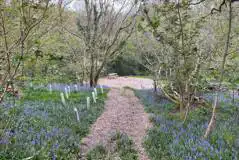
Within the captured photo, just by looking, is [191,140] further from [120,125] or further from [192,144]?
[120,125]

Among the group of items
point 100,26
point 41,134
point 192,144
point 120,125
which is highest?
point 100,26

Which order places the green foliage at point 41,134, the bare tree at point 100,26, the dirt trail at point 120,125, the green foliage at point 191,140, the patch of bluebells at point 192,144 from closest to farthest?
1. the green foliage at point 41,134
2. the patch of bluebells at point 192,144
3. the green foliage at point 191,140
4. the dirt trail at point 120,125
5. the bare tree at point 100,26

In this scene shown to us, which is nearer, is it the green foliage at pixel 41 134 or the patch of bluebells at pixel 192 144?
the green foliage at pixel 41 134

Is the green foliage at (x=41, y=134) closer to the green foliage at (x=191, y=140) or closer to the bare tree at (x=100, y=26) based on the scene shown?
the green foliage at (x=191, y=140)

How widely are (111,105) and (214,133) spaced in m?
6.66

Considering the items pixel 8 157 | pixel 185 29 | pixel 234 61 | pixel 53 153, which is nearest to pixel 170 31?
pixel 185 29

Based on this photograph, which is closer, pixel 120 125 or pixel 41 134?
pixel 41 134

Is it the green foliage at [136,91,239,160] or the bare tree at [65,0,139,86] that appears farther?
the bare tree at [65,0,139,86]

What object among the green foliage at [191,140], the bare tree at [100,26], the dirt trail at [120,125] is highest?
the bare tree at [100,26]

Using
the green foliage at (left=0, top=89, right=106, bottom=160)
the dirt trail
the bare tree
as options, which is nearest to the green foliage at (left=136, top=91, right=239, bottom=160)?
the dirt trail

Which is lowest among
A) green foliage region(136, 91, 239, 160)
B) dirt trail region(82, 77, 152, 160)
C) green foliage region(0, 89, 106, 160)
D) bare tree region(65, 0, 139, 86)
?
dirt trail region(82, 77, 152, 160)

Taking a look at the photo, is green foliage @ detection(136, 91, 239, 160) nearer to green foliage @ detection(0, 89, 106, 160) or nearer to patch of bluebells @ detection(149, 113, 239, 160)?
patch of bluebells @ detection(149, 113, 239, 160)

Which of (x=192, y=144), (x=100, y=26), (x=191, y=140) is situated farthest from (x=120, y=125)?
(x=100, y=26)

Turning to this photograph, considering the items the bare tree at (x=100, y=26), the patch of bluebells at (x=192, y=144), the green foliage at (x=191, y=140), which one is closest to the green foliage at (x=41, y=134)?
the green foliage at (x=191, y=140)
